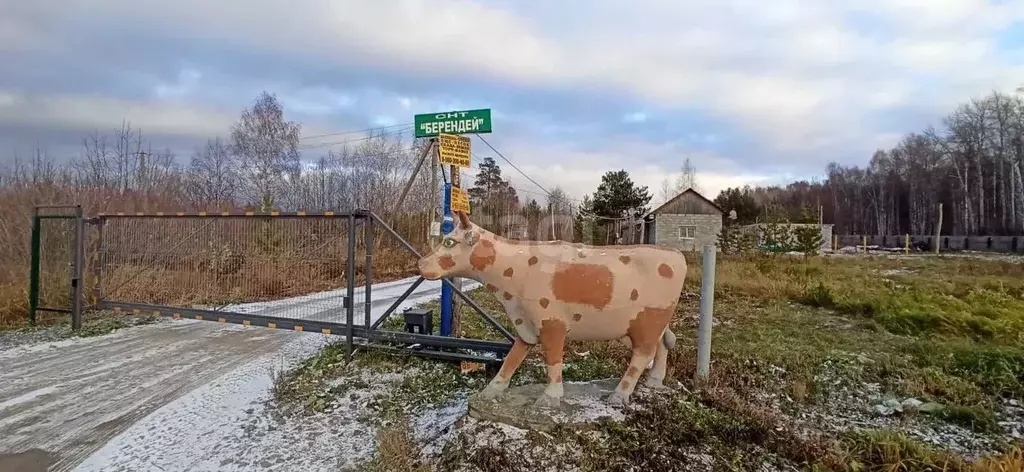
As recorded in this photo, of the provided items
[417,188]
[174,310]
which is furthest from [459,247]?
[417,188]

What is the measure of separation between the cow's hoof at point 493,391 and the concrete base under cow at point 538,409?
0.04 m

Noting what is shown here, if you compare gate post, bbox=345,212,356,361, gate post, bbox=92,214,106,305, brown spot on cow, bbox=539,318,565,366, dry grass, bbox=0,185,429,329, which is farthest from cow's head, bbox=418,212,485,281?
gate post, bbox=92,214,106,305

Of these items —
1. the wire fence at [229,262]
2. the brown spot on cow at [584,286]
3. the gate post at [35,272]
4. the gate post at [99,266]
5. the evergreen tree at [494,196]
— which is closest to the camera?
the brown spot on cow at [584,286]

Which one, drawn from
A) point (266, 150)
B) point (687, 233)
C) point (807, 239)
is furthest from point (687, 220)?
point (266, 150)

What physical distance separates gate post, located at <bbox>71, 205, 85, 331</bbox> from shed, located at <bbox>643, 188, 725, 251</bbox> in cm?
3225

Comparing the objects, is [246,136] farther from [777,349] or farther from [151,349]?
[777,349]

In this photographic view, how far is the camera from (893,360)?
606cm

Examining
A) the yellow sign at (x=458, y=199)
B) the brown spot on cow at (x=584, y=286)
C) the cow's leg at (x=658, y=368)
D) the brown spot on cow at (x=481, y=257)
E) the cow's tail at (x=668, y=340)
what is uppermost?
the yellow sign at (x=458, y=199)

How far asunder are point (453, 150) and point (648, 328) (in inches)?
110

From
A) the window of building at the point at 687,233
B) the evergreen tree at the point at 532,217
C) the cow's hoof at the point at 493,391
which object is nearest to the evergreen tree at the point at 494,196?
the evergreen tree at the point at 532,217

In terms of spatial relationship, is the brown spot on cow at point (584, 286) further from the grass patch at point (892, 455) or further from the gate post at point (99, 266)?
the gate post at point (99, 266)

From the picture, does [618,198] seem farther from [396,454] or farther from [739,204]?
[396,454]

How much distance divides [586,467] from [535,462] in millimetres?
332

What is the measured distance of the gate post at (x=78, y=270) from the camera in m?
7.87
